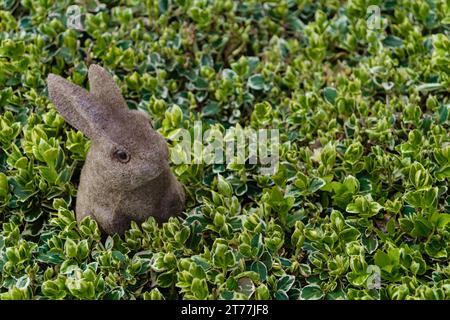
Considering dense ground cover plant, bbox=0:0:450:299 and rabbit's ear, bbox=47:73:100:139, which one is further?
dense ground cover plant, bbox=0:0:450:299

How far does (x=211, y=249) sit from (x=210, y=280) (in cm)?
19

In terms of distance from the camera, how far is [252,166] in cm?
260

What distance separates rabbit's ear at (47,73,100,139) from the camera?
2182 millimetres

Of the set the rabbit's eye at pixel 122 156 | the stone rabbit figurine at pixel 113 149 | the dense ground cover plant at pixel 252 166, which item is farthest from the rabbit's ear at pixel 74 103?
the dense ground cover plant at pixel 252 166

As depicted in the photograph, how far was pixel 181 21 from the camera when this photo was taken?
128 inches

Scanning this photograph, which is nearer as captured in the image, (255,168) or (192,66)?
(255,168)

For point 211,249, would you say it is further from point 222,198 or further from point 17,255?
point 17,255

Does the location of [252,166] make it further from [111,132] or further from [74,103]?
[74,103]

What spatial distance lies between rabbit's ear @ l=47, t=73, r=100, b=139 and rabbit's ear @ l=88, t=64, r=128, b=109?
0.03 meters

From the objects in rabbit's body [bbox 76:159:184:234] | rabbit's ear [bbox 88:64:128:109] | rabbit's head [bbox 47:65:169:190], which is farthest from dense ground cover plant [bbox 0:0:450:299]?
rabbit's ear [bbox 88:64:128:109]

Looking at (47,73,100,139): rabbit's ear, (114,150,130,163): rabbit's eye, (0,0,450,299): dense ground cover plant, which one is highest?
(47,73,100,139): rabbit's ear

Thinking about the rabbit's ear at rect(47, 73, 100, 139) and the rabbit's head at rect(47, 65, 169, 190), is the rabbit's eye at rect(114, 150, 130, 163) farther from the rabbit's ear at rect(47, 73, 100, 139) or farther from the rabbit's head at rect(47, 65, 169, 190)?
the rabbit's ear at rect(47, 73, 100, 139)

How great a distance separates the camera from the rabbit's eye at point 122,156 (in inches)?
85.2
